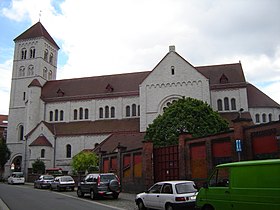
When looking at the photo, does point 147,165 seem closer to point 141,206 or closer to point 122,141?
point 141,206

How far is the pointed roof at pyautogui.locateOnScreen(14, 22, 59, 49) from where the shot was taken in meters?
64.2

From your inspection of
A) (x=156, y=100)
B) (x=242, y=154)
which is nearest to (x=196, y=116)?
(x=242, y=154)

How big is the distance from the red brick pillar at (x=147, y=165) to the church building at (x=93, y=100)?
15.0 metres

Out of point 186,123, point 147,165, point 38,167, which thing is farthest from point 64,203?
point 38,167

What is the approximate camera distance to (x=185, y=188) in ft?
45.1

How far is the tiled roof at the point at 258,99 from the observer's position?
47031mm

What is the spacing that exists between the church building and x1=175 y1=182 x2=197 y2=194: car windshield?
86.3 ft

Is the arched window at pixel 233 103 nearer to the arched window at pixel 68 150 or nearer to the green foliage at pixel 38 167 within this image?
the arched window at pixel 68 150

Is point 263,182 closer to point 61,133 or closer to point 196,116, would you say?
point 196,116

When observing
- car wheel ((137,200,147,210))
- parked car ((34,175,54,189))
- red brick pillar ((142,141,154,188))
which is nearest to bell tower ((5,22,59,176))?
parked car ((34,175,54,189))

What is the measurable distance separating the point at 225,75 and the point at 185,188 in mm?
39065

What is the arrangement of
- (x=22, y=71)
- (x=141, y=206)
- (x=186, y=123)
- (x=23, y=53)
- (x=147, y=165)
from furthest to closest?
(x=23, y=53) < (x=22, y=71) < (x=186, y=123) < (x=147, y=165) < (x=141, y=206)

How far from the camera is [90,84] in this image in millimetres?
61562

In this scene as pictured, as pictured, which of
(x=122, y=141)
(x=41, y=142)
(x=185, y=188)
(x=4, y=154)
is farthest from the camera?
(x=4, y=154)
